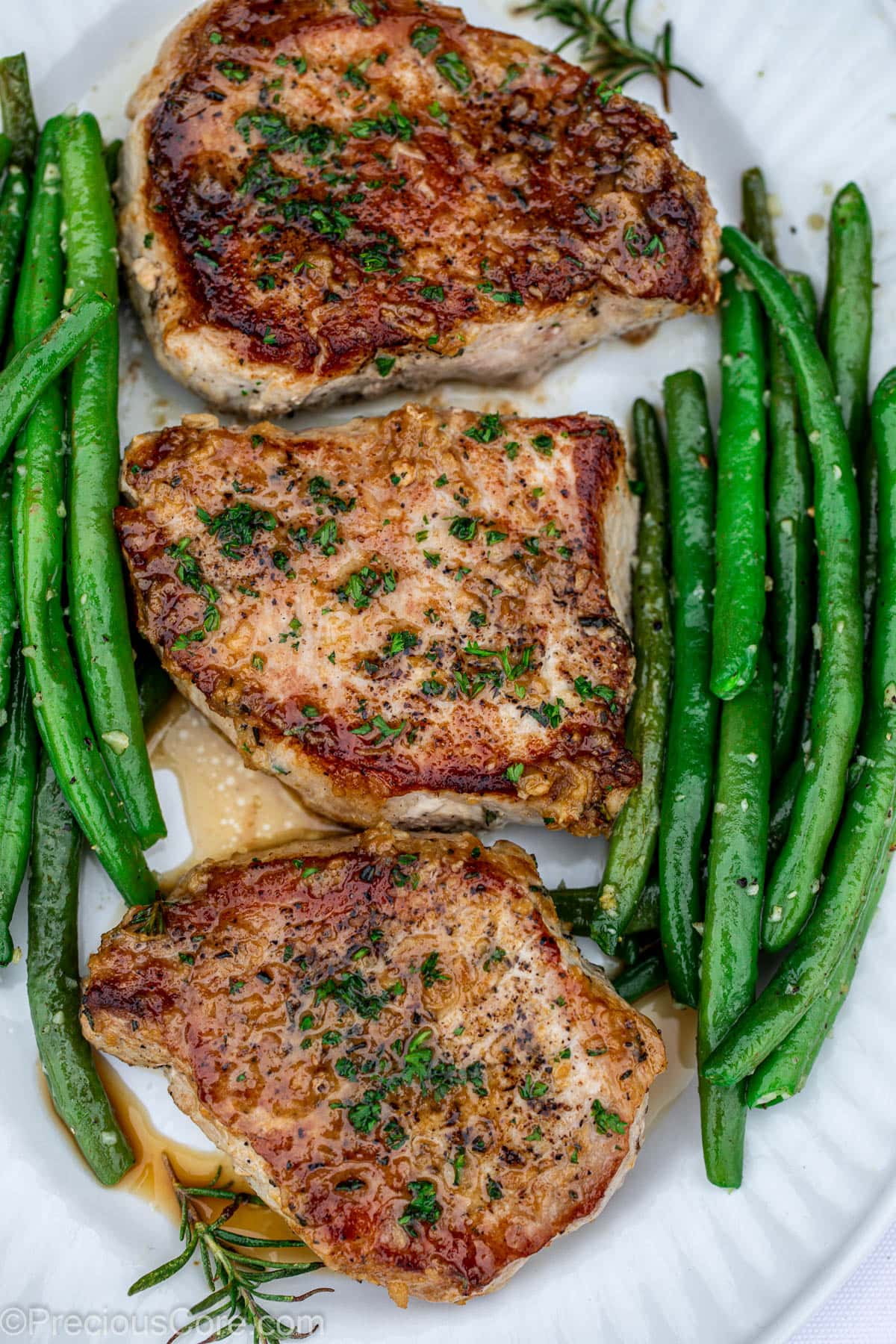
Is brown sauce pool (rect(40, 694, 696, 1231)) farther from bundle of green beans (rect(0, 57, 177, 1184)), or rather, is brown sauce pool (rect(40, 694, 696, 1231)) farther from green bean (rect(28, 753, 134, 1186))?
green bean (rect(28, 753, 134, 1186))

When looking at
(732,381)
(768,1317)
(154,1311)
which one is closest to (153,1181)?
(154,1311)

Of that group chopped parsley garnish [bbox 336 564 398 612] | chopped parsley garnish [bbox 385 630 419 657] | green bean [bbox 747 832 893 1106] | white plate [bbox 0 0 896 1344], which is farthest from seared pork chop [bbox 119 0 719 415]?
green bean [bbox 747 832 893 1106]

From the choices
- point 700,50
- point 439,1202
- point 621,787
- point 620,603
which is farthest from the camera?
point 700,50

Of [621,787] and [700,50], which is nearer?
[621,787]

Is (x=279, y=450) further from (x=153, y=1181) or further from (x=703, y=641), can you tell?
(x=153, y=1181)

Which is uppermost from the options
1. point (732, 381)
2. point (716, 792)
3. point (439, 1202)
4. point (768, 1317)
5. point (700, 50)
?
point (700, 50)

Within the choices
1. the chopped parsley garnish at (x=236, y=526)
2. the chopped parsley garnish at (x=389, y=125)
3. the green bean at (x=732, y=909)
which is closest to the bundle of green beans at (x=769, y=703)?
the green bean at (x=732, y=909)
